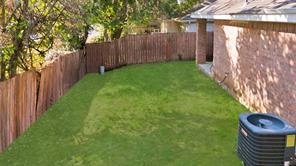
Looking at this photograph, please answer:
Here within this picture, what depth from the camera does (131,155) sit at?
6.61 metres

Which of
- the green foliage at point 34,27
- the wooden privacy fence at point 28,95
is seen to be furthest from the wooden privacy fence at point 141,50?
the wooden privacy fence at point 28,95

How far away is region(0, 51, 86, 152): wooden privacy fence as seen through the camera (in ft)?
22.1

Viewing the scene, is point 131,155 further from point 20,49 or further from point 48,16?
point 48,16

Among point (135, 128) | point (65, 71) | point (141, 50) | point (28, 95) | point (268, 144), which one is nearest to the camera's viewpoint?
point (268, 144)

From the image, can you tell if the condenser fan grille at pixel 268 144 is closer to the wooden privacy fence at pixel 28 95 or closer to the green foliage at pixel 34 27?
the wooden privacy fence at pixel 28 95

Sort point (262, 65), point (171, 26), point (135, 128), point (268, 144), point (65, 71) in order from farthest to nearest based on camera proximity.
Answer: point (171, 26)
point (65, 71)
point (262, 65)
point (135, 128)
point (268, 144)

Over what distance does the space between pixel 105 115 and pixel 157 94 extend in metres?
2.89

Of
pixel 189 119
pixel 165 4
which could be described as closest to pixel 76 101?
pixel 189 119

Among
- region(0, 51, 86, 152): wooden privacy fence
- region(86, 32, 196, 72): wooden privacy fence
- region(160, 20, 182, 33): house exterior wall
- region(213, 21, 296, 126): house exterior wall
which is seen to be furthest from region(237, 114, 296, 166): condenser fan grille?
region(160, 20, 182, 33): house exterior wall

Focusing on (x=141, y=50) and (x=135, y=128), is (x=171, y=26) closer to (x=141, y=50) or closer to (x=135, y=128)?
(x=141, y=50)

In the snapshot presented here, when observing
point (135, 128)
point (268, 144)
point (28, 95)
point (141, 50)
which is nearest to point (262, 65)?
point (135, 128)

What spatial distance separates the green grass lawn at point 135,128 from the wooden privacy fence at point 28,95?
10.2 inches

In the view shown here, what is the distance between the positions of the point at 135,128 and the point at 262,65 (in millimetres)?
4105

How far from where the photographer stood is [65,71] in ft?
38.6
